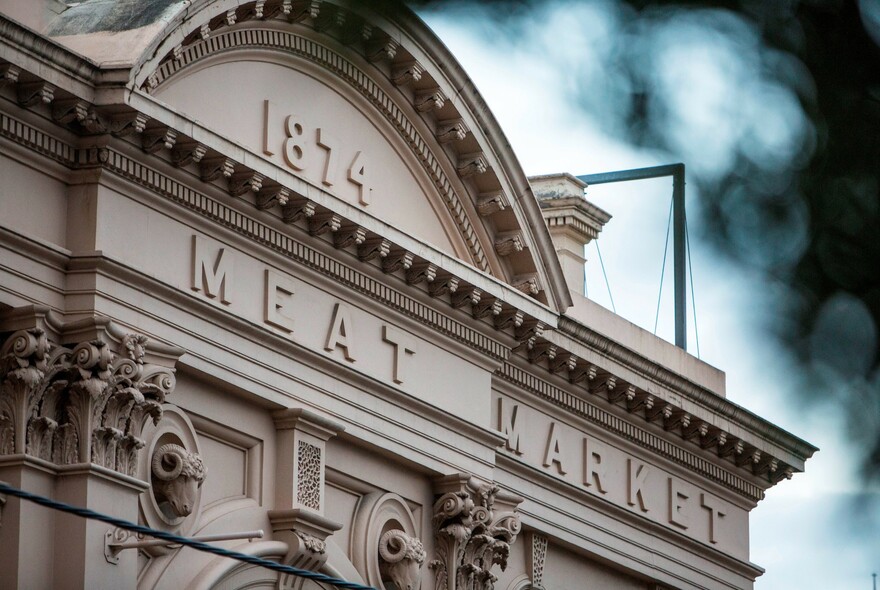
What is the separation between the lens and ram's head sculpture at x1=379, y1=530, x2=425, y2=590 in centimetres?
1619

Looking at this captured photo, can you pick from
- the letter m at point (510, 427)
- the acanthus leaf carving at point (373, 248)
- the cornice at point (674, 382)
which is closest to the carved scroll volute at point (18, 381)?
the acanthus leaf carving at point (373, 248)

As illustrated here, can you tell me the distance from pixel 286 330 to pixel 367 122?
96.7 inches

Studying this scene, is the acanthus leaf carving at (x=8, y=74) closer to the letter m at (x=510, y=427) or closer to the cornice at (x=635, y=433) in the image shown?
the cornice at (x=635, y=433)

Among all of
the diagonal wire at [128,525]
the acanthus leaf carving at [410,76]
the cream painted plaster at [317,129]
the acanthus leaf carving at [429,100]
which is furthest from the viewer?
the acanthus leaf carving at [429,100]

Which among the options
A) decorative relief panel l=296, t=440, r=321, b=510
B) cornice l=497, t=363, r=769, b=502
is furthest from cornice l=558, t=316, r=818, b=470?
decorative relief panel l=296, t=440, r=321, b=510

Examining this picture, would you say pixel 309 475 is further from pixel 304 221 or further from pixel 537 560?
pixel 537 560

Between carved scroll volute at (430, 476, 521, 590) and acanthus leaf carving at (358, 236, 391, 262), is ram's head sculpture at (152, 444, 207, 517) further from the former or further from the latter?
carved scroll volute at (430, 476, 521, 590)

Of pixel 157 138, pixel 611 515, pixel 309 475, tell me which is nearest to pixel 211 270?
pixel 157 138

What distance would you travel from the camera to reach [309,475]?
15.1 m

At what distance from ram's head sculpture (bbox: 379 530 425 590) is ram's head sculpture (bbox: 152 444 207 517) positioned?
284 centimetres

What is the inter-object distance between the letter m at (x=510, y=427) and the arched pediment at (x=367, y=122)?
1.24 metres

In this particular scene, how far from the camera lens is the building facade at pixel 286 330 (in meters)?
12.8

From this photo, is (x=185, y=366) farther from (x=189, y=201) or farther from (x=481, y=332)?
(x=481, y=332)

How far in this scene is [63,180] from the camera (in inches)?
515
